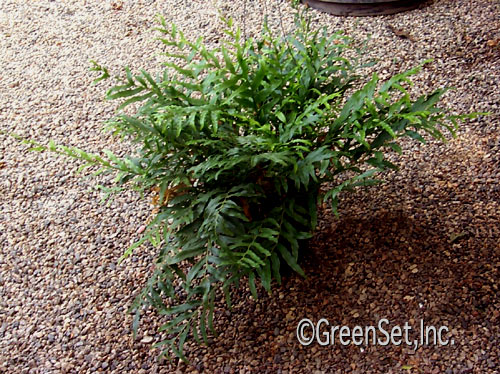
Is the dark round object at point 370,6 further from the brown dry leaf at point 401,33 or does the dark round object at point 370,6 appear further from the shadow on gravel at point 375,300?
the shadow on gravel at point 375,300

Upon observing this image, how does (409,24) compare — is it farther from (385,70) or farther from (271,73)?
(271,73)

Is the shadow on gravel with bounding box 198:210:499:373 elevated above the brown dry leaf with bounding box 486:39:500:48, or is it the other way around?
the brown dry leaf with bounding box 486:39:500:48

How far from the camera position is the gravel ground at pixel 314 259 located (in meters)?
2.02

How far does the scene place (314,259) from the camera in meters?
2.24

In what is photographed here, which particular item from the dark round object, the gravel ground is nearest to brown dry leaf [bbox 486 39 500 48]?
the gravel ground

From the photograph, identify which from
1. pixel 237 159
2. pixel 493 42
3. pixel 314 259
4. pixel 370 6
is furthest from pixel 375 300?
pixel 370 6

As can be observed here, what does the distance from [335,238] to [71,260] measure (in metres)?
1.13

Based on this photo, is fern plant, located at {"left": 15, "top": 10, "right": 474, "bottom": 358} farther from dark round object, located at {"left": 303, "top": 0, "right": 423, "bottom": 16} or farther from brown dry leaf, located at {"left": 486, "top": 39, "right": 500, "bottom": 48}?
dark round object, located at {"left": 303, "top": 0, "right": 423, "bottom": 16}

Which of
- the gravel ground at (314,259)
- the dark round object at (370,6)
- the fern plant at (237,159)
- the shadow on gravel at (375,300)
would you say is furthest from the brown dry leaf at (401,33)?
the fern plant at (237,159)

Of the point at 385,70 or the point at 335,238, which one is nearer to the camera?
the point at 335,238

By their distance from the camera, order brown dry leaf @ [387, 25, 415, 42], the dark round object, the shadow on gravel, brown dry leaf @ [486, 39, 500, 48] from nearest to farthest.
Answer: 1. the shadow on gravel
2. brown dry leaf @ [486, 39, 500, 48]
3. brown dry leaf @ [387, 25, 415, 42]
4. the dark round object

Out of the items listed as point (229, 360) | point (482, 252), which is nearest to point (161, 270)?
point (229, 360)

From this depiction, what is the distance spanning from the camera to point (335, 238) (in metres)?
2.30

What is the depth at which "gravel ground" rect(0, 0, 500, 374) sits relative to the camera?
2.02 meters
